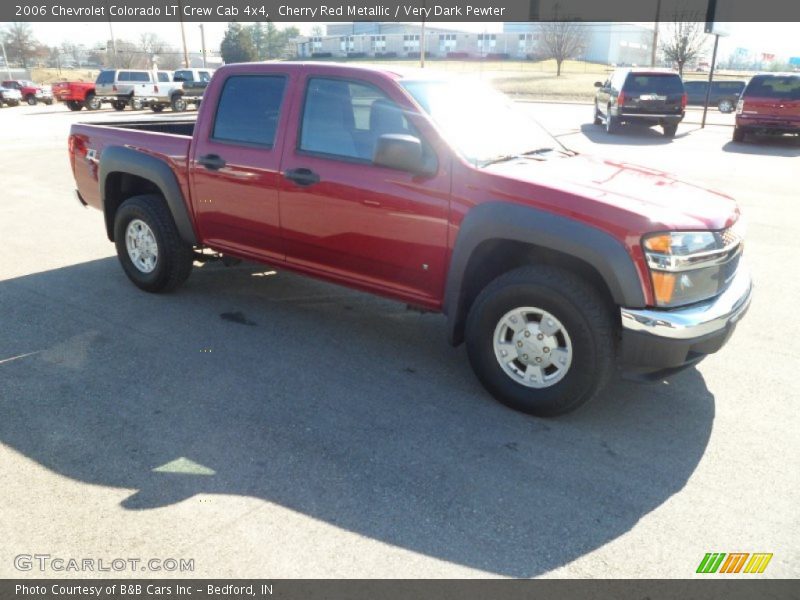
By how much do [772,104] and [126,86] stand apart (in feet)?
89.1

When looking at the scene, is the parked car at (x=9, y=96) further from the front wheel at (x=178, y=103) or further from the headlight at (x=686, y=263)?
the headlight at (x=686, y=263)

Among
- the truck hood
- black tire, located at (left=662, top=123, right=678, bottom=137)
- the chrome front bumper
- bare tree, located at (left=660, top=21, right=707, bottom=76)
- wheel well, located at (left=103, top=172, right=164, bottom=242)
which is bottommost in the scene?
black tire, located at (left=662, top=123, right=678, bottom=137)

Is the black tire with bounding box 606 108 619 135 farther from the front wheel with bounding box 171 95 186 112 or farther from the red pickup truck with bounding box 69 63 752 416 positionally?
the front wheel with bounding box 171 95 186 112

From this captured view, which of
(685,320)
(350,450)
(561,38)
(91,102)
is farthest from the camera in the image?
(561,38)

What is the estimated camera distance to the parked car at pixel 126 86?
30625mm

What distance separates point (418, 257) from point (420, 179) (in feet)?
1.54

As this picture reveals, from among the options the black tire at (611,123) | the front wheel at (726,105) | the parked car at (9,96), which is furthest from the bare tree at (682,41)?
the parked car at (9,96)

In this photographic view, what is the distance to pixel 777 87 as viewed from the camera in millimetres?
16328

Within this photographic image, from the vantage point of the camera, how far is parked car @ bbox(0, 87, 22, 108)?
36250mm

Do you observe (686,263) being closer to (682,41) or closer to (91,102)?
(91,102)

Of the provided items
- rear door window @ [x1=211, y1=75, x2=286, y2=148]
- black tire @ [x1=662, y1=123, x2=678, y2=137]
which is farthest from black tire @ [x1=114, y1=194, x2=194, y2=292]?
black tire @ [x1=662, y1=123, x2=678, y2=137]

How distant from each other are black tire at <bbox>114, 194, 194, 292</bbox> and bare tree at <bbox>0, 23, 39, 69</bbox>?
271ft

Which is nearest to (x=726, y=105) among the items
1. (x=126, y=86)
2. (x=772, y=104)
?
(x=772, y=104)
